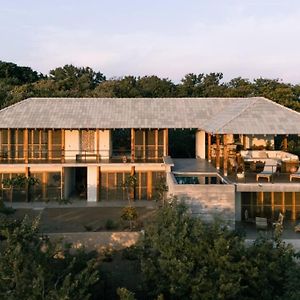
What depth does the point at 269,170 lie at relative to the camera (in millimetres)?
21906

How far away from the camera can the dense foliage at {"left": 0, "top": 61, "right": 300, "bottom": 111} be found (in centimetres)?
4169

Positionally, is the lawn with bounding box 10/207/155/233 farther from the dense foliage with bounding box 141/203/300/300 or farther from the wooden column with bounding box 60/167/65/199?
the dense foliage with bounding box 141/203/300/300

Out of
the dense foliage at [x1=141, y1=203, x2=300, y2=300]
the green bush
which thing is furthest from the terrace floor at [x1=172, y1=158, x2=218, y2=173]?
the dense foliage at [x1=141, y1=203, x2=300, y2=300]

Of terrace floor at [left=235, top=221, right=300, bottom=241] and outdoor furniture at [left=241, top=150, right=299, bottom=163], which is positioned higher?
outdoor furniture at [left=241, top=150, right=299, bottom=163]

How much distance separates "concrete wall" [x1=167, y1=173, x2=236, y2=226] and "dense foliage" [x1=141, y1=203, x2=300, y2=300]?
3.20 m

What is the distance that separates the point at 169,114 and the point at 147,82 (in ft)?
84.8

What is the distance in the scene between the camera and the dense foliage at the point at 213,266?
13.9 metres

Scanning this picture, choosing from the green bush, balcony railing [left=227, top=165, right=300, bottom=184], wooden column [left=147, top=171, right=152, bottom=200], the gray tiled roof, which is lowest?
the green bush

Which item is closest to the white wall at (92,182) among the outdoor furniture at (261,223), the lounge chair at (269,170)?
the lounge chair at (269,170)

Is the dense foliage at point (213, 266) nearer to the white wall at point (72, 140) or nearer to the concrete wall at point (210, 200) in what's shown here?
the concrete wall at point (210, 200)

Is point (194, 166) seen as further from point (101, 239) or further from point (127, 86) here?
point (127, 86)

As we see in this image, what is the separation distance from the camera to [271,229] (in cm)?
1931

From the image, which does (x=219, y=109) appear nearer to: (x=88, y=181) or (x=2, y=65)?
(x=88, y=181)

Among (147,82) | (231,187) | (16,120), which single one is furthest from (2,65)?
(231,187)
